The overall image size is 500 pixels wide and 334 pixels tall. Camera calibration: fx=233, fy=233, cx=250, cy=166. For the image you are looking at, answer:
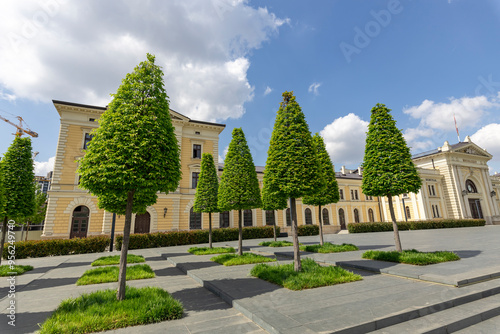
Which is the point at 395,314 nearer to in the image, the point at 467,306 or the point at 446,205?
the point at 467,306

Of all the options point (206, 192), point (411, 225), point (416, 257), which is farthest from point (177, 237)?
point (411, 225)

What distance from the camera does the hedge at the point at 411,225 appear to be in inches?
1296

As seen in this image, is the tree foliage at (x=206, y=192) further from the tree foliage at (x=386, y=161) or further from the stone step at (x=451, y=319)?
the stone step at (x=451, y=319)

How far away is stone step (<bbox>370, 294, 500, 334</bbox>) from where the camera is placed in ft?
13.4

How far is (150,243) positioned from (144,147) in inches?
690

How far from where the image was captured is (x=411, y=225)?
35250mm

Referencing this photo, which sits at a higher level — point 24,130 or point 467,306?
point 24,130

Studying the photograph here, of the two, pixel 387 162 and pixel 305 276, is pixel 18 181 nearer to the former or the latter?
pixel 305 276

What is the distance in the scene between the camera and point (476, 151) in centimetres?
4819

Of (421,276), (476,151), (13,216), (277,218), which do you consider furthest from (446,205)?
(13,216)

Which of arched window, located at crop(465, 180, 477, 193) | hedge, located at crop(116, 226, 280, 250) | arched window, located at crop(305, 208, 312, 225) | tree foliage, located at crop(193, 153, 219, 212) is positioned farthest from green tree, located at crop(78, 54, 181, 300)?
arched window, located at crop(465, 180, 477, 193)

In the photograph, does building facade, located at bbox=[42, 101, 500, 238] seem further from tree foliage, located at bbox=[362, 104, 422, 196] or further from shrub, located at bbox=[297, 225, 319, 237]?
tree foliage, located at bbox=[362, 104, 422, 196]

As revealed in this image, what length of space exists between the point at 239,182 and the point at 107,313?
26.1 feet

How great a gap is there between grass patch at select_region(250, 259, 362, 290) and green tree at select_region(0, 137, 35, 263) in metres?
12.0
